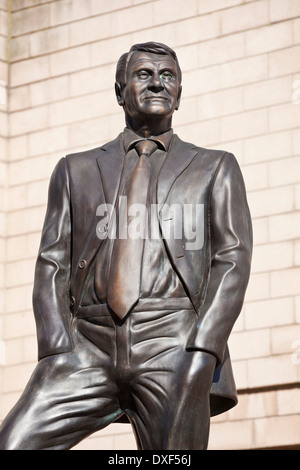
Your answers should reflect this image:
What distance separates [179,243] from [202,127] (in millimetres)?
5994

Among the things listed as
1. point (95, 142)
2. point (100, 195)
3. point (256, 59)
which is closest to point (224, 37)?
point (256, 59)

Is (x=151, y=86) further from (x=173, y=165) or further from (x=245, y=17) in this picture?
(x=245, y=17)

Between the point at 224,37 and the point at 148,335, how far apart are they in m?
6.54

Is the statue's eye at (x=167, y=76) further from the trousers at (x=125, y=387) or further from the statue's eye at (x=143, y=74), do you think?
the trousers at (x=125, y=387)

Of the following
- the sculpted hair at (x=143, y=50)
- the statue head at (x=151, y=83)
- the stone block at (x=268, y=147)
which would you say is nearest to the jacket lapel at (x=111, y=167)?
the statue head at (x=151, y=83)

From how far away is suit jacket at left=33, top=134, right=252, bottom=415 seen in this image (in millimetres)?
6434

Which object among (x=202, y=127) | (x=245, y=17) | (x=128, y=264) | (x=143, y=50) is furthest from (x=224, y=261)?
(x=245, y=17)

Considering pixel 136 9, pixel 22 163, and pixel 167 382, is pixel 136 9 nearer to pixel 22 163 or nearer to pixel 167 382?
pixel 22 163

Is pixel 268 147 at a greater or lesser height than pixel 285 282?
greater

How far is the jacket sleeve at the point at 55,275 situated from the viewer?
6.45 m

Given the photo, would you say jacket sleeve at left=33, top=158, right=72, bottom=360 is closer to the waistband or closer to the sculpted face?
the waistband

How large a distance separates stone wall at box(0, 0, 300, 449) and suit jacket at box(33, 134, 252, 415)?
4.98m

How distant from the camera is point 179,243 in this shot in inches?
257

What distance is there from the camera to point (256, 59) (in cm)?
1228
